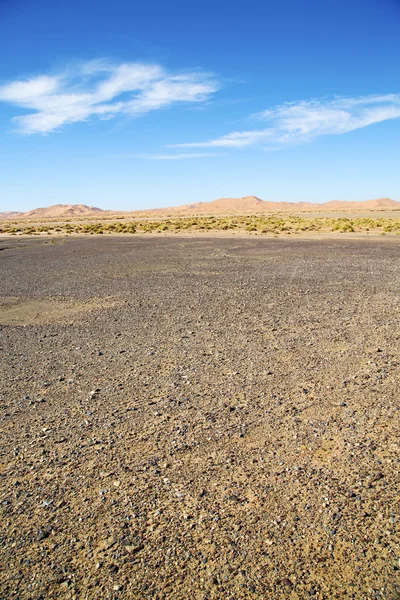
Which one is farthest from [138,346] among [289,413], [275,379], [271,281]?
[271,281]

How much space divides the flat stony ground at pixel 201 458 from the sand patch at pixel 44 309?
440 millimetres

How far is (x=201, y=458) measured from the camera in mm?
3943

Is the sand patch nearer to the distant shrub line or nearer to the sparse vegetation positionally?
the sparse vegetation

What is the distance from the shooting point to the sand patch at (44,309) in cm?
951

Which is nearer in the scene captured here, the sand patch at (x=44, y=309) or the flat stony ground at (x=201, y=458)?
the flat stony ground at (x=201, y=458)

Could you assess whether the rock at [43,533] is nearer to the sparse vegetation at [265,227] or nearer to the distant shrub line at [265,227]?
the sparse vegetation at [265,227]

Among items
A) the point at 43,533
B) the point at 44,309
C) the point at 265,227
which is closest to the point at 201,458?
the point at 43,533

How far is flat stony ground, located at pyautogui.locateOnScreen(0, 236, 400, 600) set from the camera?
2.77 metres

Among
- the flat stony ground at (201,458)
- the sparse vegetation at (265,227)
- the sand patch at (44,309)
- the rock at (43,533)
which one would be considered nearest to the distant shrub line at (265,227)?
the sparse vegetation at (265,227)

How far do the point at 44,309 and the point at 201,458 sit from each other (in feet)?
25.0

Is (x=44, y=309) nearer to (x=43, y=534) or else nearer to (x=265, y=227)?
(x=43, y=534)

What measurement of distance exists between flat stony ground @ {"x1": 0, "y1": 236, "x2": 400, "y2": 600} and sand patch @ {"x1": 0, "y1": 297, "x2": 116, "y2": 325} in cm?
44

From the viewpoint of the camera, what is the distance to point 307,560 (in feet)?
9.26

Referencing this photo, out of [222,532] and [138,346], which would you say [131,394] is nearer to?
[138,346]
